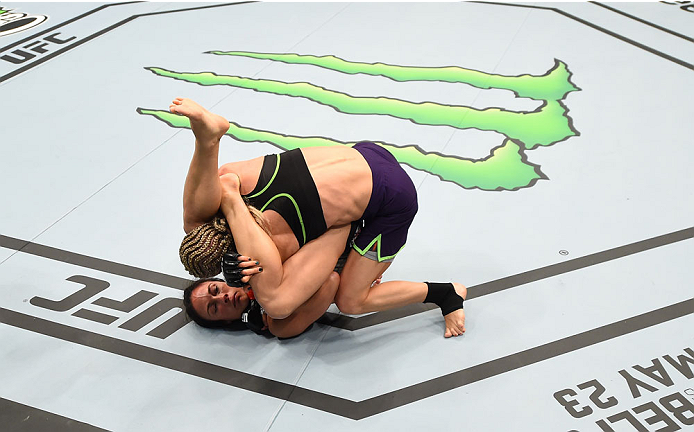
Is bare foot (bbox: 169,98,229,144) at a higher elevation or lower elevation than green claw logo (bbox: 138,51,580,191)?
higher

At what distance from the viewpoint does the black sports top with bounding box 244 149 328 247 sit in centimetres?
255

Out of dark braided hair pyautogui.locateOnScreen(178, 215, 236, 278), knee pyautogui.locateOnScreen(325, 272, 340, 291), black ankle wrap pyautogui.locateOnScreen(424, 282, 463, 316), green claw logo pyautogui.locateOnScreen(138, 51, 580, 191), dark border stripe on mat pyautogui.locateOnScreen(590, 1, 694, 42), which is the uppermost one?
dark border stripe on mat pyautogui.locateOnScreen(590, 1, 694, 42)

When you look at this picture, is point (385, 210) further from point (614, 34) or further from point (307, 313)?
point (614, 34)

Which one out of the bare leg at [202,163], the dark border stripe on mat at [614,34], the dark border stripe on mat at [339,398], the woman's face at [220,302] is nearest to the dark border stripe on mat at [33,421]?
the dark border stripe on mat at [339,398]

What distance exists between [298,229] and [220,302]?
523 millimetres

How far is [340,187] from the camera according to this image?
101 inches

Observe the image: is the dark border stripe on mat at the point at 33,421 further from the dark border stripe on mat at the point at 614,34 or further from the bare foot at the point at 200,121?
the dark border stripe on mat at the point at 614,34

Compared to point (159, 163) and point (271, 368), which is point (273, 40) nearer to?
point (159, 163)

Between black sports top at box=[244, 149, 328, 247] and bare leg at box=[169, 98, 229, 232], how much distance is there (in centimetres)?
18

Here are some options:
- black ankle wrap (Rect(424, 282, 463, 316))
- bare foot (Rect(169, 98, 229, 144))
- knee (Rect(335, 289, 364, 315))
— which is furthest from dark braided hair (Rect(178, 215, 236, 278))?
black ankle wrap (Rect(424, 282, 463, 316))

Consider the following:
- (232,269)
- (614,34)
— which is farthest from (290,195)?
(614,34)

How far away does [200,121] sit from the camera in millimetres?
2244

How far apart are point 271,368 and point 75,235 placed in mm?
1386

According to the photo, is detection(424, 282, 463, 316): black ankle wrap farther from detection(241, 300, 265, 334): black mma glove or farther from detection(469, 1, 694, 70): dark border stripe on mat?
detection(469, 1, 694, 70): dark border stripe on mat
